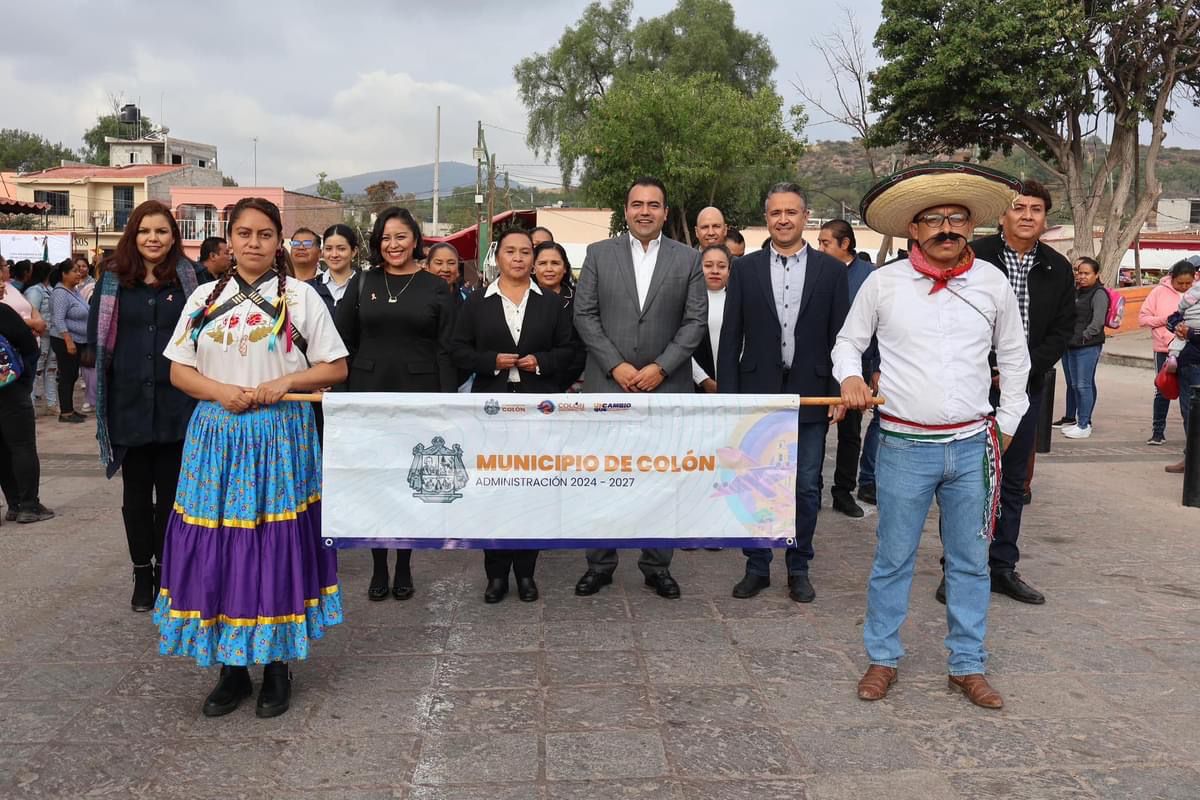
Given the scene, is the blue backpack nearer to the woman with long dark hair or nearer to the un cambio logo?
the woman with long dark hair

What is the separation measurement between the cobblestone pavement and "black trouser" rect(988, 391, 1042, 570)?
0.25 m

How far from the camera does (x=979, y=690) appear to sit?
3771mm


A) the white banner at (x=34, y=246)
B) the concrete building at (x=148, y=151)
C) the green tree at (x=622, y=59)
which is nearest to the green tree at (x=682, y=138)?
the green tree at (x=622, y=59)

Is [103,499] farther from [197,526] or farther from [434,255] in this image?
[197,526]

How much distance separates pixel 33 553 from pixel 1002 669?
5.49 meters

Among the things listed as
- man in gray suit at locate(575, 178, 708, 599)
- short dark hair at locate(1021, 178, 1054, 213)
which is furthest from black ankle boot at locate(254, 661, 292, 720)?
short dark hair at locate(1021, 178, 1054, 213)

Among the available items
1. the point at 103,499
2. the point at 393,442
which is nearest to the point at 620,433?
the point at 393,442

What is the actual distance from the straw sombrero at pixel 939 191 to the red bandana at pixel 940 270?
14cm

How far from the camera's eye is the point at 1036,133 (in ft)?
81.1

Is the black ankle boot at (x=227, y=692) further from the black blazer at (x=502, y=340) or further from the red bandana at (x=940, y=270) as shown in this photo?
the red bandana at (x=940, y=270)

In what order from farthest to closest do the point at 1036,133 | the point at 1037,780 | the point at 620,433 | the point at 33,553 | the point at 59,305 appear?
the point at 1036,133 → the point at 59,305 → the point at 33,553 → the point at 620,433 → the point at 1037,780

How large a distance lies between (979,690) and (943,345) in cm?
132

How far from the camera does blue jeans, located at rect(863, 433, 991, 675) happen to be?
380cm

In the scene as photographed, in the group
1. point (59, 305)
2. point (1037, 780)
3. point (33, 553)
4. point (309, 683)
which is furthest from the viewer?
point (59, 305)
